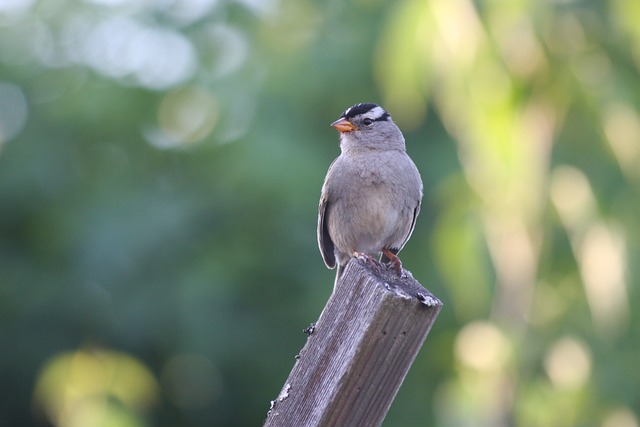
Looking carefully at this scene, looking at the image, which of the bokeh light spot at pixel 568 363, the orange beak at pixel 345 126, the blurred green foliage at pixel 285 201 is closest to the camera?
the orange beak at pixel 345 126

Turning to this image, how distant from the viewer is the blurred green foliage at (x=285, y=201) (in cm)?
698

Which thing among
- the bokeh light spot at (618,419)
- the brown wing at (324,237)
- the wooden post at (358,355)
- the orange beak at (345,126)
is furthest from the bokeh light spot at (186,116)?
the wooden post at (358,355)

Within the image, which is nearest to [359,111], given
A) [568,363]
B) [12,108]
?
[568,363]

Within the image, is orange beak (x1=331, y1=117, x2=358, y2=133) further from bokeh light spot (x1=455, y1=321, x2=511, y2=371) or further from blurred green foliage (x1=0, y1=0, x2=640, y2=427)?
bokeh light spot (x1=455, y1=321, x2=511, y2=371)

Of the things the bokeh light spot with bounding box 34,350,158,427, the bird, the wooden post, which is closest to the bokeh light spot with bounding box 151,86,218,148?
the bokeh light spot with bounding box 34,350,158,427

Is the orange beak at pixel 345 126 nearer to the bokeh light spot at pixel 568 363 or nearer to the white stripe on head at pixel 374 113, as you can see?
the white stripe on head at pixel 374 113

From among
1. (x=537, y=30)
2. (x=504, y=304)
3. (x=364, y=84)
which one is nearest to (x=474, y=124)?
(x=537, y=30)

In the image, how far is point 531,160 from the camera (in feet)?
22.4

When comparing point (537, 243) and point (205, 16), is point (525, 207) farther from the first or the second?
point (205, 16)

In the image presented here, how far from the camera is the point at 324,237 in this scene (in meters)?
5.82

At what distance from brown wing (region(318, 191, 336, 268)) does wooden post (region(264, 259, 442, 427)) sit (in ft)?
9.75

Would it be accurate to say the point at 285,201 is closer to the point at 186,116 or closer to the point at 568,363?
the point at 186,116

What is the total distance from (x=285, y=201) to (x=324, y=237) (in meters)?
3.21

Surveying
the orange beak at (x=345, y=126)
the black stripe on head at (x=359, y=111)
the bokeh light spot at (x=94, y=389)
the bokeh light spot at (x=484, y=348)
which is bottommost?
the bokeh light spot at (x=94, y=389)
